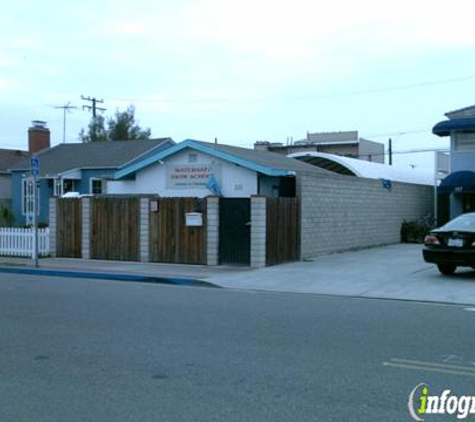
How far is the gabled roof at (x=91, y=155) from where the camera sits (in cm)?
3306

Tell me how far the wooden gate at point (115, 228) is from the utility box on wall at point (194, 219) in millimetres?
1778

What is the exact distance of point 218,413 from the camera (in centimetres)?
526

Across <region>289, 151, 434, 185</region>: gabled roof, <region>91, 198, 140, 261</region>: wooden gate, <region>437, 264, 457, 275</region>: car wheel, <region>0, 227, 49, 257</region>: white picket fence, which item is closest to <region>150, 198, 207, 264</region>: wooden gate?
<region>91, 198, 140, 261</region>: wooden gate

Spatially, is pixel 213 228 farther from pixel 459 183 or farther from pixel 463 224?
pixel 459 183

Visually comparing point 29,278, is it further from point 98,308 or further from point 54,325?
point 54,325

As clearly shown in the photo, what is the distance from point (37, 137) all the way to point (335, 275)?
92.9ft

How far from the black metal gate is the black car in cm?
478

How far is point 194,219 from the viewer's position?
1755 cm

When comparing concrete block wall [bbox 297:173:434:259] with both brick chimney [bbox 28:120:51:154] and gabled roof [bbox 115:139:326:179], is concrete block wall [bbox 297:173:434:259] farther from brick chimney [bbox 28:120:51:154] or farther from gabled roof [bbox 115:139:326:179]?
brick chimney [bbox 28:120:51:154]

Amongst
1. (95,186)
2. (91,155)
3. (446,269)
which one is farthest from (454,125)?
(91,155)

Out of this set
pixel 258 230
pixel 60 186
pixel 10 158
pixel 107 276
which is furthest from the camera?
pixel 10 158

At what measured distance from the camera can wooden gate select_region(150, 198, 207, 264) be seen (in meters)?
17.6

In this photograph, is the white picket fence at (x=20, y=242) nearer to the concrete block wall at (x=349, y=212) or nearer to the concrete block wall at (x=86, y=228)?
the concrete block wall at (x=86, y=228)

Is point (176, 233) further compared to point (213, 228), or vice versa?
point (176, 233)
